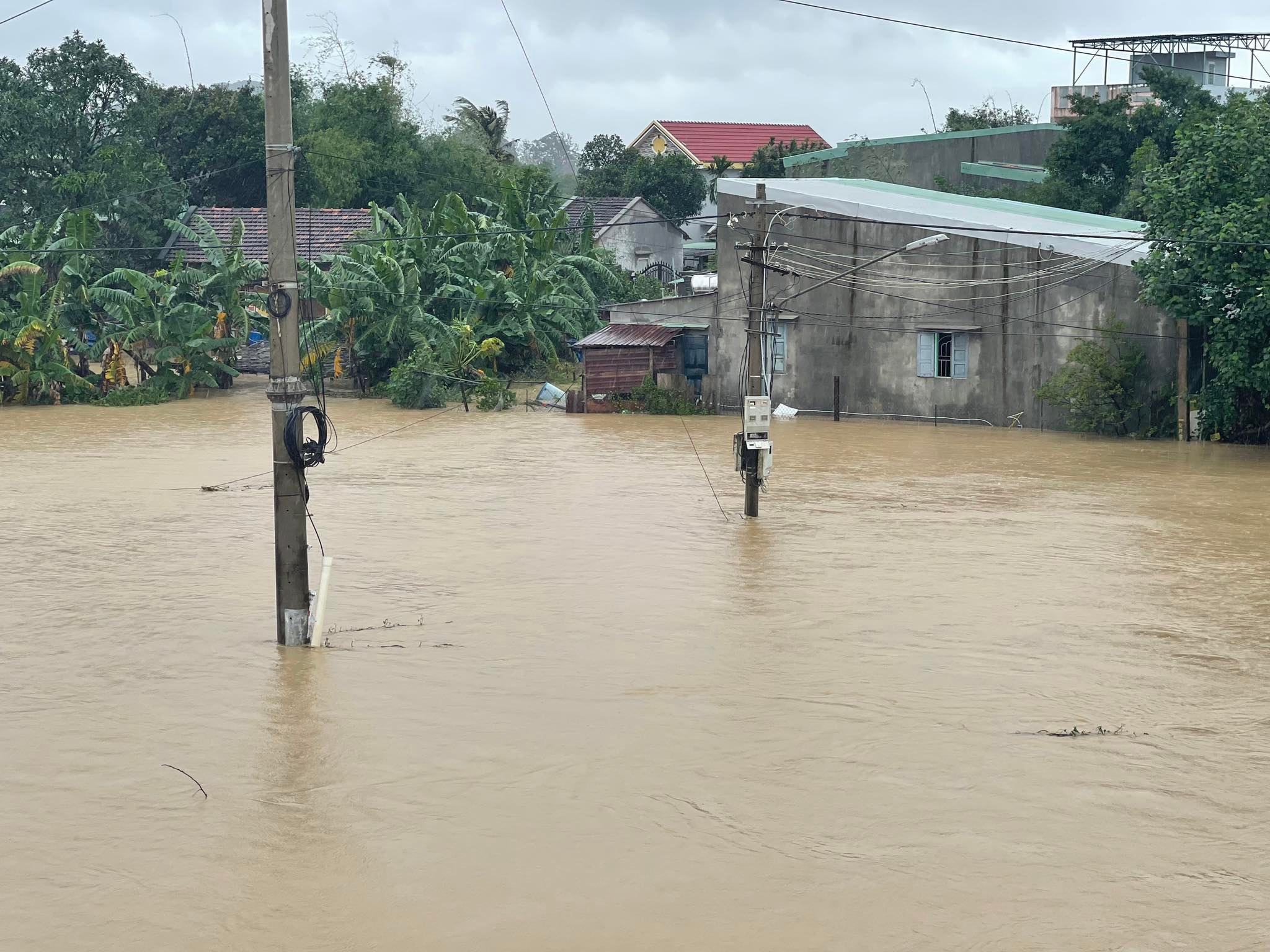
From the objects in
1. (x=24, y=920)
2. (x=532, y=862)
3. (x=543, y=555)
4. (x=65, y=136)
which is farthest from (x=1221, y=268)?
(x=65, y=136)

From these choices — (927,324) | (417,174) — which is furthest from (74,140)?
(927,324)

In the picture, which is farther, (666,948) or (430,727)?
(430,727)

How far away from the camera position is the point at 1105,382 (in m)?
30.7

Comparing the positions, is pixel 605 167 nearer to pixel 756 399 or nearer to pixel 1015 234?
pixel 1015 234

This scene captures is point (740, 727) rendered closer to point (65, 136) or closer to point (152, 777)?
point (152, 777)

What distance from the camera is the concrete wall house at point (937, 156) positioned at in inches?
2041

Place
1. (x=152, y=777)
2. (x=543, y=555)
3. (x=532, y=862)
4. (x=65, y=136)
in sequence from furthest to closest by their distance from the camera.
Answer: (x=65, y=136), (x=543, y=555), (x=152, y=777), (x=532, y=862)

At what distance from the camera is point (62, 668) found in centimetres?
1264

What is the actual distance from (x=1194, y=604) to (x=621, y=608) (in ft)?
19.4

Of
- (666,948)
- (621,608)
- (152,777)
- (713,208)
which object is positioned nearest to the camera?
(666,948)

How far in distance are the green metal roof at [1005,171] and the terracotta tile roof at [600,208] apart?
40.5 feet

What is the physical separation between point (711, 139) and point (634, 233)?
58.7ft

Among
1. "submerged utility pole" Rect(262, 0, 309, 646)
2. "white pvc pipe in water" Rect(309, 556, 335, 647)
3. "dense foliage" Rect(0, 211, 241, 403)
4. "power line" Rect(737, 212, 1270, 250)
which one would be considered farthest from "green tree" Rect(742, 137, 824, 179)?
"white pvc pipe in water" Rect(309, 556, 335, 647)

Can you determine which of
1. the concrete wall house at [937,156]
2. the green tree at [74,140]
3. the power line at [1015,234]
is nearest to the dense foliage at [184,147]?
the green tree at [74,140]
